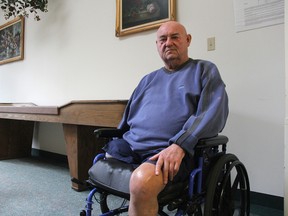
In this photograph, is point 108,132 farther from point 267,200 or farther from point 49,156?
point 49,156

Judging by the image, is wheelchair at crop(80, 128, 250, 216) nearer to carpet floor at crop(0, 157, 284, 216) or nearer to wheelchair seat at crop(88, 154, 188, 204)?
wheelchair seat at crop(88, 154, 188, 204)

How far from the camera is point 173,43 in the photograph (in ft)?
4.07

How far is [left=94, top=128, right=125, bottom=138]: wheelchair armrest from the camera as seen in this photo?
1.18 meters

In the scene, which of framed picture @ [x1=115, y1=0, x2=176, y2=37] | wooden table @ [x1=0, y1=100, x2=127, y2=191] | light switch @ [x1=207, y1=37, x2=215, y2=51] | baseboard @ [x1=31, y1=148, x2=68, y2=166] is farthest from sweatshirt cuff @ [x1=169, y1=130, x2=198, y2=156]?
baseboard @ [x1=31, y1=148, x2=68, y2=166]

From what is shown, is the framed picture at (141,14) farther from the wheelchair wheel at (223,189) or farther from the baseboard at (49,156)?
the baseboard at (49,156)

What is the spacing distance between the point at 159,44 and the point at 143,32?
2.97ft

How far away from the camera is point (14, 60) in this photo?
346 centimetres

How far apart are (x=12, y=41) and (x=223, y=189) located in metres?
3.51

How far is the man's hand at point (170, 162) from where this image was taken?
0.86 metres

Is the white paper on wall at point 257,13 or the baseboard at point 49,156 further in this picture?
the baseboard at point 49,156

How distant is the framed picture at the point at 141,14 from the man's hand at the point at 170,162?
1.33 m

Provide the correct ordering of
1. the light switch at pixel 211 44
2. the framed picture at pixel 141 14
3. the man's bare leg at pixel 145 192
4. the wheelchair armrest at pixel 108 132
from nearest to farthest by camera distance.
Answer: the man's bare leg at pixel 145 192, the wheelchair armrest at pixel 108 132, the light switch at pixel 211 44, the framed picture at pixel 141 14


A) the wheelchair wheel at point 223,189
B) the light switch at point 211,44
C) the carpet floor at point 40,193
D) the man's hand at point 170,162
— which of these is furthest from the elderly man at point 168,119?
the carpet floor at point 40,193

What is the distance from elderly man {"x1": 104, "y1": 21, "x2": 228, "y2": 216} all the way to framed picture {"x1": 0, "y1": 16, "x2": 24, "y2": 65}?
2.70m
